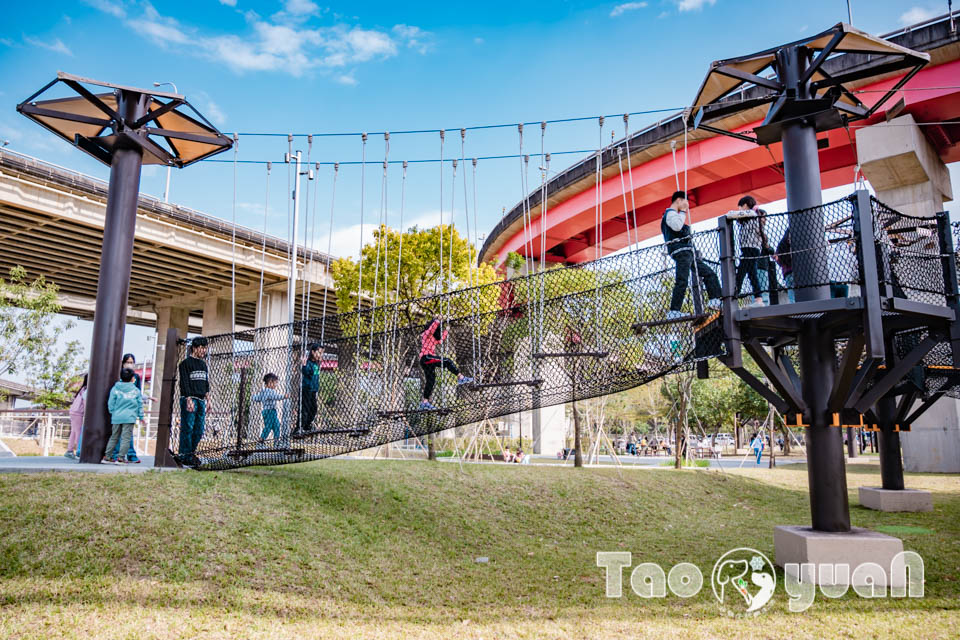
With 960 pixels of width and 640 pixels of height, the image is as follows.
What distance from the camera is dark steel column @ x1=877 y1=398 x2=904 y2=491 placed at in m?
11.5

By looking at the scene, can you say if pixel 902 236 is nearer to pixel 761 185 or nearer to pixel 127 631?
pixel 127 631

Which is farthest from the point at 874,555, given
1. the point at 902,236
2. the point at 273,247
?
the point at 273,247

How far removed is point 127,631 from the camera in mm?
4496

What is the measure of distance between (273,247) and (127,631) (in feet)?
90.1

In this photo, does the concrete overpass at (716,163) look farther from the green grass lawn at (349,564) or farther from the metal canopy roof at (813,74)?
the green grass lawn at (349,564)

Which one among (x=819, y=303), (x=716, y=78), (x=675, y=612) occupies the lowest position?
(x=675, y=612)

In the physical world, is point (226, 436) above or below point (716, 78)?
below

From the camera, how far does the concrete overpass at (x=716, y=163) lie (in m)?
15.0

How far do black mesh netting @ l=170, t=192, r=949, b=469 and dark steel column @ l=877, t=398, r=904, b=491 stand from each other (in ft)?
15.6

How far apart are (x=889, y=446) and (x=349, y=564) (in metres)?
10.5

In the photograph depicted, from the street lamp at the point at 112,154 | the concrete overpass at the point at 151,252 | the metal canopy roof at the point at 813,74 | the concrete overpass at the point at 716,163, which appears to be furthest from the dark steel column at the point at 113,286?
the concrete overpass at the point at 716,163

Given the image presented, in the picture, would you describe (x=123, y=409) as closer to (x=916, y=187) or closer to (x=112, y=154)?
(x=112, y=154)

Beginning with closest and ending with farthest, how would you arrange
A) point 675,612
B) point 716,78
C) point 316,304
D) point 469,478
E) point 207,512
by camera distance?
point 675,612 < point 207,512 < point 716,78 < point 469,478 < point 316,304

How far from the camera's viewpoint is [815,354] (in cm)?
671
